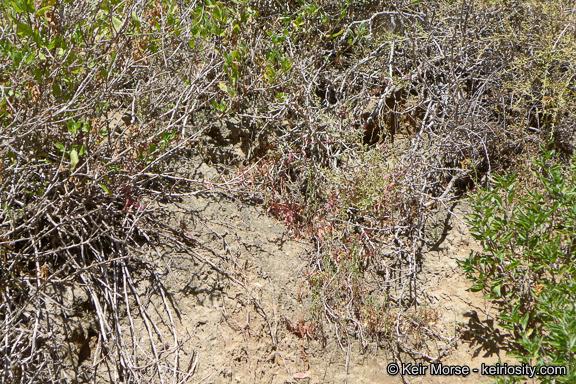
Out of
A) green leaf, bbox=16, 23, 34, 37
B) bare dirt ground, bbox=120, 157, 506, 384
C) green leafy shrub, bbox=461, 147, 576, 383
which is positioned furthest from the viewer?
bare dirt ground, bbox=120, 157, 506, 384

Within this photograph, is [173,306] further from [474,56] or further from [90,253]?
[474,56]

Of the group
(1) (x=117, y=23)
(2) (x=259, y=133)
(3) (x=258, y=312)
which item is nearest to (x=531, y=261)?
(3) (x=258, y=312)

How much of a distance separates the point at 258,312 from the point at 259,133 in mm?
1563

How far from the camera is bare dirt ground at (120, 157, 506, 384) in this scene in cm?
321

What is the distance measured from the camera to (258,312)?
341cm

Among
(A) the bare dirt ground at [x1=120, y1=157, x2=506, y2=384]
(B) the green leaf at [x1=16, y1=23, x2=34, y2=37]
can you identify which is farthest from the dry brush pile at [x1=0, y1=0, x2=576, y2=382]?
(A) the bare dirt ground at [x1=120, y1=157, x2=506, y2=384]

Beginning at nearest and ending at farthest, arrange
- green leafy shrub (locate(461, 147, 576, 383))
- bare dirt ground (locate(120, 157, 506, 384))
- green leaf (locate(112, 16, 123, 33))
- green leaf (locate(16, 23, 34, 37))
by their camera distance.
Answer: green leaf (locate(16, 23, 34, 37)), green leafy shrub (locate(461, 147, 576, 383)), green leaf (locate(112, 16, 123, 33)), bare dirt ground (locate(120, 157, 506, 384))

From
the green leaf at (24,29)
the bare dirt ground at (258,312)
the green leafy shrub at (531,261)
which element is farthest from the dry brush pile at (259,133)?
the green leafy shrub at (531,261)

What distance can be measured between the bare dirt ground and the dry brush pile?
0.40 ft

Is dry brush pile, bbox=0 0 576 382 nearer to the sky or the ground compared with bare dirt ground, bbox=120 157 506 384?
nearer to the sky

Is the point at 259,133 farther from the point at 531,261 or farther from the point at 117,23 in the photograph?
the point at 531,261

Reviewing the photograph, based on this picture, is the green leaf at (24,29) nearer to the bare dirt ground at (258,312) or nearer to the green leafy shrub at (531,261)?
the bare dirt ground at (258,312)

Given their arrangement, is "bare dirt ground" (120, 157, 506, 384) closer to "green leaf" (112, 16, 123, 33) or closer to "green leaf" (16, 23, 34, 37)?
"green leaf" (112, 16, 123, 33)

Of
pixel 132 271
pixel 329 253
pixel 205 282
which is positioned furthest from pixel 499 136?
pixel 132 271
